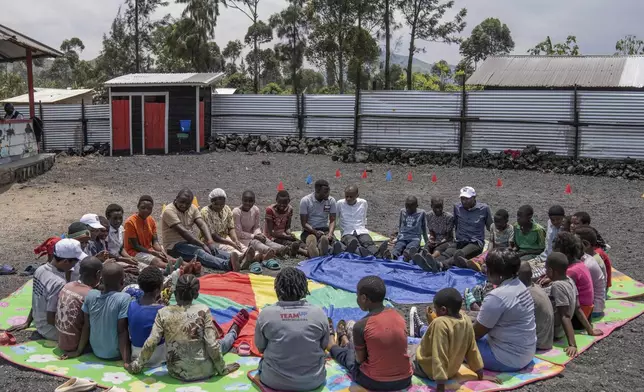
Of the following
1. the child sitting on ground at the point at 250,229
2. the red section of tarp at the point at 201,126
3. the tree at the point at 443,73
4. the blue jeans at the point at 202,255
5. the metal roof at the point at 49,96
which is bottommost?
the blue jeans at the point at 202,255

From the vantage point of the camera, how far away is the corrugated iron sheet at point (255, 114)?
22.1 meters

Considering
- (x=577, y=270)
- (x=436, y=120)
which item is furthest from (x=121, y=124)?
(x=577, y=270)

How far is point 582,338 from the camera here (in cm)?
576

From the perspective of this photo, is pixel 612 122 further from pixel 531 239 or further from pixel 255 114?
pixel 255 114

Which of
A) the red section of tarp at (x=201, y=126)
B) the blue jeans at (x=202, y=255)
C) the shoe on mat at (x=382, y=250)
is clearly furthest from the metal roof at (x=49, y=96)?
the shoe on mat at (x=382, y=250)

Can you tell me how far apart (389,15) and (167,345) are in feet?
104

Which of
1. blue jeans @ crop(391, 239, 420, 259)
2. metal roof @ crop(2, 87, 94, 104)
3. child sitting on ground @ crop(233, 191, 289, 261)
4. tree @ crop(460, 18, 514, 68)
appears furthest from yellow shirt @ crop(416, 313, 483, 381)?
tree @ crop(460, 18, 514, 68)

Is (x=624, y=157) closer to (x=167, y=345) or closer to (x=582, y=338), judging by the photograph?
(x=582, y=338)

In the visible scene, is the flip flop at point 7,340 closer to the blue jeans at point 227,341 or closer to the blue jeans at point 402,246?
the blue jeans at point 227,341

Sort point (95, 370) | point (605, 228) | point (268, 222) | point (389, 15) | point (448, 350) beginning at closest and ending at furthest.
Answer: point (448, 350) → point (95, 370) → point (268, 222) → point (605, 228) → point (389, 15)

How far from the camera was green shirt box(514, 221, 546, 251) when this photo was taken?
25.6 ft

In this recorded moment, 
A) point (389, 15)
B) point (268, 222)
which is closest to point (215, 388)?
point (268, 222)

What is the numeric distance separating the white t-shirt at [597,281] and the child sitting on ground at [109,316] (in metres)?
4.37

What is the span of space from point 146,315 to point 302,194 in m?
9.54
